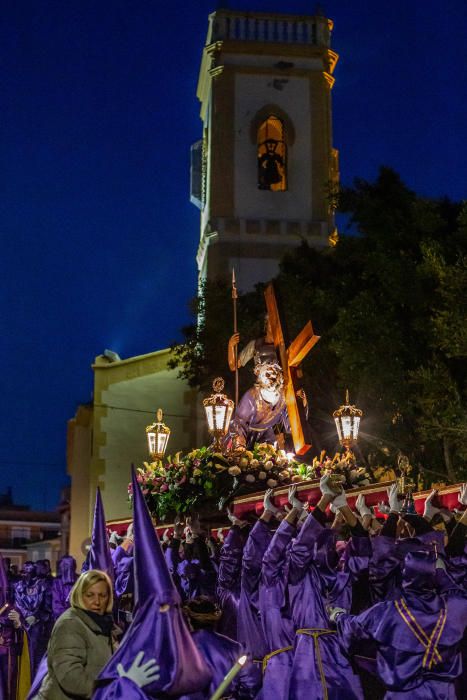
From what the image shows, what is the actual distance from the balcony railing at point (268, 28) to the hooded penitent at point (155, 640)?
96.2 ft

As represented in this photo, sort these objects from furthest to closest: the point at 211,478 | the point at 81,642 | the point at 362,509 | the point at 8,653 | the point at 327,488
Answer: the point at 8,653 < the point at 211,478 < the point at 362,509 < the point at 327,488 < the point at 81,642

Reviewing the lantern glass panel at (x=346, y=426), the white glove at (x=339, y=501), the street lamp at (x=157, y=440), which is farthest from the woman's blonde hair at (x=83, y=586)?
the street lamp at (x=157, y=440)

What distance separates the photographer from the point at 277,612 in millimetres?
7520

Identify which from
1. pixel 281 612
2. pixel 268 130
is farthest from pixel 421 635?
pixel 268 130

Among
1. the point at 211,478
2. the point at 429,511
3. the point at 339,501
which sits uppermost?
the point at 211,478

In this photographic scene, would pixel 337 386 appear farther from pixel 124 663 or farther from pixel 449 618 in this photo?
pixel 124 663

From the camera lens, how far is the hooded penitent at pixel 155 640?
470 cm

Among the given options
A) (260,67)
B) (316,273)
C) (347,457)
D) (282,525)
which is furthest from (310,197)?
(282,525)

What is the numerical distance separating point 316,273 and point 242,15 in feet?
50.9

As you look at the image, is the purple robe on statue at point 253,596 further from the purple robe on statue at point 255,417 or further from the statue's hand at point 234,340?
the statue's hand at point 234,340

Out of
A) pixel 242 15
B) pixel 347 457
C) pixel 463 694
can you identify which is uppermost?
pixel 242 15

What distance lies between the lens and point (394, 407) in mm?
15258

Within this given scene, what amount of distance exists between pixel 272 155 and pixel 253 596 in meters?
24.7

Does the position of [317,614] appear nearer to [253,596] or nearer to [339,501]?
[339,501]
